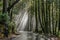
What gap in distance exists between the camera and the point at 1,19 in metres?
14.3

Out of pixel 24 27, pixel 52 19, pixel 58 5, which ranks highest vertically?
pixel 58 5

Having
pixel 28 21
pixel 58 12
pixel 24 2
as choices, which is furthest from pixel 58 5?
pixel 28 21

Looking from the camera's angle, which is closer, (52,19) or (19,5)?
(52,19)

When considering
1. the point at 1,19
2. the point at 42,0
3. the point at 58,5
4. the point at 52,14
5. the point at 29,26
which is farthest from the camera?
the point at 29,26

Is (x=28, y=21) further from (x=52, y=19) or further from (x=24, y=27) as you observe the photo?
(x=52, y=19)

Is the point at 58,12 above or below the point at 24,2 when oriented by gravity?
below

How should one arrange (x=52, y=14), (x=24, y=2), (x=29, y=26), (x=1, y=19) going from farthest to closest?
(x=29, y=26)
(x=24, y=2)
(x=52, y=14)
(x=1, y=19)

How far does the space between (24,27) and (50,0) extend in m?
15.0

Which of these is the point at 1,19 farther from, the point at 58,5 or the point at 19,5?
the point at 19,5

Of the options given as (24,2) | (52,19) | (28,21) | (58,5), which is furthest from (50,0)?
(28,21)

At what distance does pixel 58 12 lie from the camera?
20125 mm

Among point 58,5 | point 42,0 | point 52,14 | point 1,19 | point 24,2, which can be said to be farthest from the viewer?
point 24,2

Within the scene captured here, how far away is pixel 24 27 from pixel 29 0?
7.88 m

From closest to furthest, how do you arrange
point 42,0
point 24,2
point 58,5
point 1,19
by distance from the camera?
point 1,19
point 58,5
point 42,0
point 24,2
